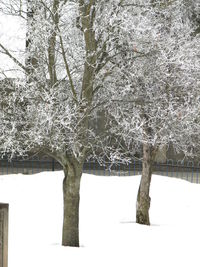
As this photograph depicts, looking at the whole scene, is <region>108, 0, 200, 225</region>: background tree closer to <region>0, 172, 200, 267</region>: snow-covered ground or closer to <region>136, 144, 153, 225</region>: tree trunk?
<region>136, 144, 153, 225</region>: tree trunk

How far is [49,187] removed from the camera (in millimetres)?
19125

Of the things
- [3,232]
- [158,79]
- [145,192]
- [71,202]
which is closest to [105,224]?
[145,192]

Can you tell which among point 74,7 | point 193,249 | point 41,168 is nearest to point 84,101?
point 74,7

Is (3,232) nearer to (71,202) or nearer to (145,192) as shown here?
(71,202)

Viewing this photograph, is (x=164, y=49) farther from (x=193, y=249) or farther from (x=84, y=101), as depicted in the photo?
(x=193, y=249)

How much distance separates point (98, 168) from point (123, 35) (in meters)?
14.4

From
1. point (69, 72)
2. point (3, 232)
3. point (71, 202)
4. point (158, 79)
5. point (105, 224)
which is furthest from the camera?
point (105, 224)

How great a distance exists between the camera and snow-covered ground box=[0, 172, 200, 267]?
1088 centimetres

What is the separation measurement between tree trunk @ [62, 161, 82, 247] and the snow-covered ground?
29cm

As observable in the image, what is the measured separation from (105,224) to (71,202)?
3474mm

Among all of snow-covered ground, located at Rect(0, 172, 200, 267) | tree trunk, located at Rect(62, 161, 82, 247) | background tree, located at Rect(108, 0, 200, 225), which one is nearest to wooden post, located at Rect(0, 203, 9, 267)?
snow-covered ground, located at Rect(0, 172, 200, 267)

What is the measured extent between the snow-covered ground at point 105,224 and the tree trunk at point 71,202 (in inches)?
11.5

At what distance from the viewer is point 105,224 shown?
1459cm

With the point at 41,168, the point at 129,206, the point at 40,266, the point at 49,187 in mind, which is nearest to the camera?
the point at 40,266
